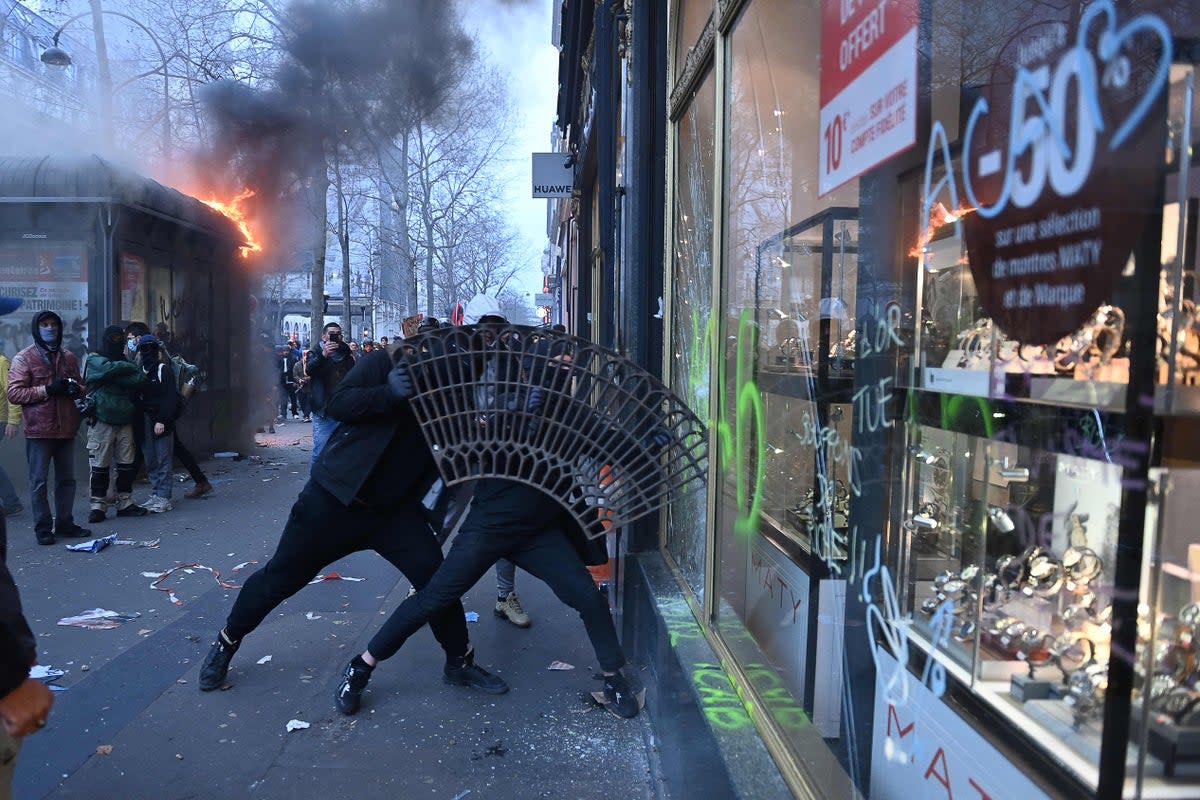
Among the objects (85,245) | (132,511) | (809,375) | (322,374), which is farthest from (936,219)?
(85,245)

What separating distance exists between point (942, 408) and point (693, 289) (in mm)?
2179

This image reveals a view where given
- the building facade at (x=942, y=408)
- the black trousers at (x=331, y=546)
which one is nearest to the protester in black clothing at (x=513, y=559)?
the black trousers at (x=331, y=546)

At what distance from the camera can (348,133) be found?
51.0ft

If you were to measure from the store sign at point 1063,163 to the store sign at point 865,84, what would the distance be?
0.22 meters

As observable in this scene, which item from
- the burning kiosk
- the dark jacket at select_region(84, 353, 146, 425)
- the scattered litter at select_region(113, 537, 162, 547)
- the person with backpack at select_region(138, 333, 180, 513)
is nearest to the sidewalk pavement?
the scattered litter at select_region(113, 537, 162, 547)

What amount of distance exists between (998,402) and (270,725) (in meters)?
3.25

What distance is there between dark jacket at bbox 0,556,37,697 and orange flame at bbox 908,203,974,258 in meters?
2.07

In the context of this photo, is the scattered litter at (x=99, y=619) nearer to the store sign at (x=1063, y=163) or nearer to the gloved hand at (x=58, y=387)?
the gloved hand at (x=58, y=387)

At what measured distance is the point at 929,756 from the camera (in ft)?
5.63

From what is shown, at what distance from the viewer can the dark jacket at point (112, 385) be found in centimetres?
733

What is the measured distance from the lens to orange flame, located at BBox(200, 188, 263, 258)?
12.6 meters

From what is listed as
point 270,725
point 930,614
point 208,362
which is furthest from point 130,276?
point 930,614

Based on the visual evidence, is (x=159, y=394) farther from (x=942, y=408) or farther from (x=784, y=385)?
Answer: (x=942, y=408)

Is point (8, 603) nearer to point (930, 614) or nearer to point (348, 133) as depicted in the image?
point (930, 614)
